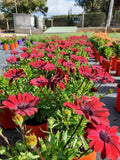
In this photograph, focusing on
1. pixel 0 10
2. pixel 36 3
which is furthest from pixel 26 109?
pixel 0 10

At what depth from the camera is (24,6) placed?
22.8 metres

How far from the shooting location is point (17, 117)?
58cm

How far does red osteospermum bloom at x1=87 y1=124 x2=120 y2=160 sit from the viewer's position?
0.51 m

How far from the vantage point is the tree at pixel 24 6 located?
21.3 m

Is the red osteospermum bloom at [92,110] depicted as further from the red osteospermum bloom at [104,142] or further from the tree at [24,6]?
the tree at [24,6]

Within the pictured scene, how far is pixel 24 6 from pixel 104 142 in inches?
1039

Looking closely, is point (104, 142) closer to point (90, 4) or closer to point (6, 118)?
Result: point (6, 118)

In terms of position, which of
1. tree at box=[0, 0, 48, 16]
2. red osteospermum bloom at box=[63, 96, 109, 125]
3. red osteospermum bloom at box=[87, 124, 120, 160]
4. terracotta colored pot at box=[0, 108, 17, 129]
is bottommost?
terracotta colored pot at box=[0, 108, 17, 129]

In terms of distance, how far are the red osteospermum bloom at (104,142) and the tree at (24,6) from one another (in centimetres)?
2464

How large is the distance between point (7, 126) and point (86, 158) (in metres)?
1.05

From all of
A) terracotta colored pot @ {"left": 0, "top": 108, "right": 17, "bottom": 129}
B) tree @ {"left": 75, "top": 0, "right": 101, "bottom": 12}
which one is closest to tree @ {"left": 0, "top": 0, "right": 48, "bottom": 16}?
tree @ {"left": 75, "top": 0, "right": 101, "bottom": 12}

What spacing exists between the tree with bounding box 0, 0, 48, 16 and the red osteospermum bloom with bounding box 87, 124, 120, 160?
24638mm

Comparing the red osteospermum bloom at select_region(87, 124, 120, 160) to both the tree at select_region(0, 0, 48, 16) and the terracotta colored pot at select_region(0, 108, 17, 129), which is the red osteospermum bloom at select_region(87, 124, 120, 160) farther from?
the tree at select_region(0, 0, 48, 16)

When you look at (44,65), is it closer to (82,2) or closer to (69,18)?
(69,18)
